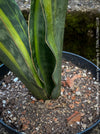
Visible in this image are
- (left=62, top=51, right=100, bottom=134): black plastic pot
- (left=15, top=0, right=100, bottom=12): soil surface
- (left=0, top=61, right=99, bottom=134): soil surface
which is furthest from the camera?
(left=15, top=0, right=100, bottom=12): soil surface

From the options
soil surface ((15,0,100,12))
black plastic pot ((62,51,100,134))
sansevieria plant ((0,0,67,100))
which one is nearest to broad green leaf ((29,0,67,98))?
sansevieria plant ((0,0,67,100))

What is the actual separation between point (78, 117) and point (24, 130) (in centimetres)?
24

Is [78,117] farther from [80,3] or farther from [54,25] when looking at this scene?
[80,3]

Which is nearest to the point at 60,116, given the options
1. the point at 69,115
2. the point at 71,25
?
the point at 69,115

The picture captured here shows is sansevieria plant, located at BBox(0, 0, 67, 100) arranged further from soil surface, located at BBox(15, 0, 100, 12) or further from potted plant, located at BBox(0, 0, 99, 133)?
soil surface, located at BBox(15, 0, 100, 12)

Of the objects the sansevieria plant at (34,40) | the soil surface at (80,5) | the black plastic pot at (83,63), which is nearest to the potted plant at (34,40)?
the sansevieria plant at (34,40)

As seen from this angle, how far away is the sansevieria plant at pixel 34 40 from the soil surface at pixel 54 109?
0.14 metres

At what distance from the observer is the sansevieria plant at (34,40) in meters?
0.63

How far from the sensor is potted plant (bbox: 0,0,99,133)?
2.08 feet

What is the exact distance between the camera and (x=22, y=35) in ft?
2.43

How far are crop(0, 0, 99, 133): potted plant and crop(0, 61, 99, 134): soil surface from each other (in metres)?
0.13

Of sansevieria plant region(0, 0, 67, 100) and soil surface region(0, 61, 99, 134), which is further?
soil surface region(0, 61, 99, 134)

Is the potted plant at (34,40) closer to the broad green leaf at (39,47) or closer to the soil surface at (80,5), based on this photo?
the broad green leaf at (39,47)

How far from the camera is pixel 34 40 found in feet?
2.52
